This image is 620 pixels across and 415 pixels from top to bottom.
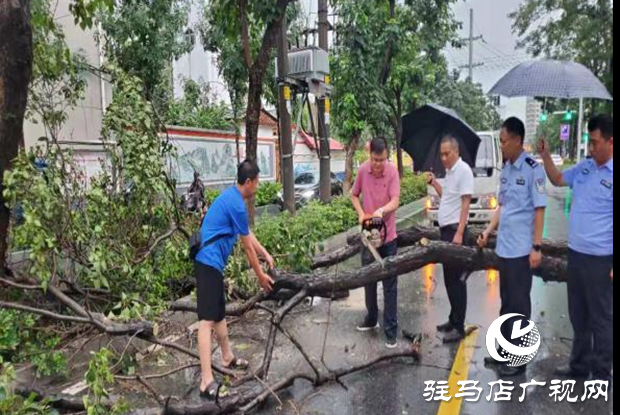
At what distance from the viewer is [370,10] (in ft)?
35.8

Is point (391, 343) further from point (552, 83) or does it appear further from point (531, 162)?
point (552, 83)

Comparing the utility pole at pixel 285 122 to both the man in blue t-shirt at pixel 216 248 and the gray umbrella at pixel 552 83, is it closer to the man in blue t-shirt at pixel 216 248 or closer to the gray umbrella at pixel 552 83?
the gray umbrella at pixel 552 83

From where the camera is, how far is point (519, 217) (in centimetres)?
358

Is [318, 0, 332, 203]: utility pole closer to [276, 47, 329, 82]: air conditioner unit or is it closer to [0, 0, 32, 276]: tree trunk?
[276, 47, 329, 82]: air conditioner unit

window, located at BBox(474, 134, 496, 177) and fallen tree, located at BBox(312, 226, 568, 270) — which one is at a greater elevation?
window, located at BBox(474, 134, 496, 177)

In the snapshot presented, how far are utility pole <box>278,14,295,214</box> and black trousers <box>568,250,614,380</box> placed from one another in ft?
19.0

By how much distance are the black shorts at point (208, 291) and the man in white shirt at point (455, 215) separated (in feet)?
6.82

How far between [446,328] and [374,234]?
113 centimetres


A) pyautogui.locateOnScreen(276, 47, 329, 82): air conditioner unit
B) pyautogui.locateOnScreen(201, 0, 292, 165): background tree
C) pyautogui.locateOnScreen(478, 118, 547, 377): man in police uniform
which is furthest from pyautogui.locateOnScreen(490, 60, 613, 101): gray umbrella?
pyautogui.locateOnScreen(276, 47, 329, 82): air conditioner unit

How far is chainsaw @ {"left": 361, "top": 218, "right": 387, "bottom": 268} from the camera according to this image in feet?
14.3

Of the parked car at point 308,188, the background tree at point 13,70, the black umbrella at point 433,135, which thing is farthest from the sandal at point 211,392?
the parked car at point 308,188

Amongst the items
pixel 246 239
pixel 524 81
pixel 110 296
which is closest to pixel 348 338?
pixel 246 239

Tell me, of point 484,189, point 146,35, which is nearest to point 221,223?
point 484,189

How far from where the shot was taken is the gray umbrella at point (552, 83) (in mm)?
3611
